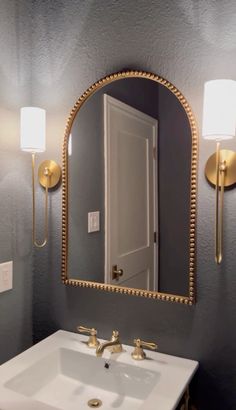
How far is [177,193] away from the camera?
4.25 ft

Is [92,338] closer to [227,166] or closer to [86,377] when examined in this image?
[86,377]

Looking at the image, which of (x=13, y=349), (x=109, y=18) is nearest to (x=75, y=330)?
(x=13, y=349)

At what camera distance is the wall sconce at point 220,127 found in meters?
1.08

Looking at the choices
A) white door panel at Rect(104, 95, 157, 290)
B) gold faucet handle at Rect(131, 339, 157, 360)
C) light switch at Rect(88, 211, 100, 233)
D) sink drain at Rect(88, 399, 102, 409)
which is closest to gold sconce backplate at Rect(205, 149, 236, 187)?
white door panel at Rect(104, 95, 157, 290)

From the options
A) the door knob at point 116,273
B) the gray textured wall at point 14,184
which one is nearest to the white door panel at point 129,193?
the door knob at point 116,273

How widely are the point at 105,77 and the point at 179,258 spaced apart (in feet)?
2.40

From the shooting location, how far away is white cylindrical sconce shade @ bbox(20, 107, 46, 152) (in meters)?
1.39

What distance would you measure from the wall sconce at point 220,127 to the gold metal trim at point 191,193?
8cm

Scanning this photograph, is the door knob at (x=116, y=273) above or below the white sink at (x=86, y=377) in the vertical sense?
above

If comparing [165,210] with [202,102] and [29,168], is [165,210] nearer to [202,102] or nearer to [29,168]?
[202,102]

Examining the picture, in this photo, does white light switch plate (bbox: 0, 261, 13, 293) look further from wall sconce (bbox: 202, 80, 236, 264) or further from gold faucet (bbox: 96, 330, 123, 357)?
wall sconce (bbox: 202, 80, 236, 264)

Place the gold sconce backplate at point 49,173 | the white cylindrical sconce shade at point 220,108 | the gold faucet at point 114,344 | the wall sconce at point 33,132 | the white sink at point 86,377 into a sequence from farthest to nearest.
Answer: the gold sconce backplate at point 49,173
the wall sconce at point 33,132
the gold faucet at point 114,344
the white sink at point 86,377
the white cylindrical sconce shade at point 220,108

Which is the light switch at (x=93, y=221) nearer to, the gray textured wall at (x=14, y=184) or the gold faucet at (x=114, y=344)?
the gray textured wall at (x=14, y=184)

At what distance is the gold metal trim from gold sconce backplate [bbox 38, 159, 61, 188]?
0.12 feet
